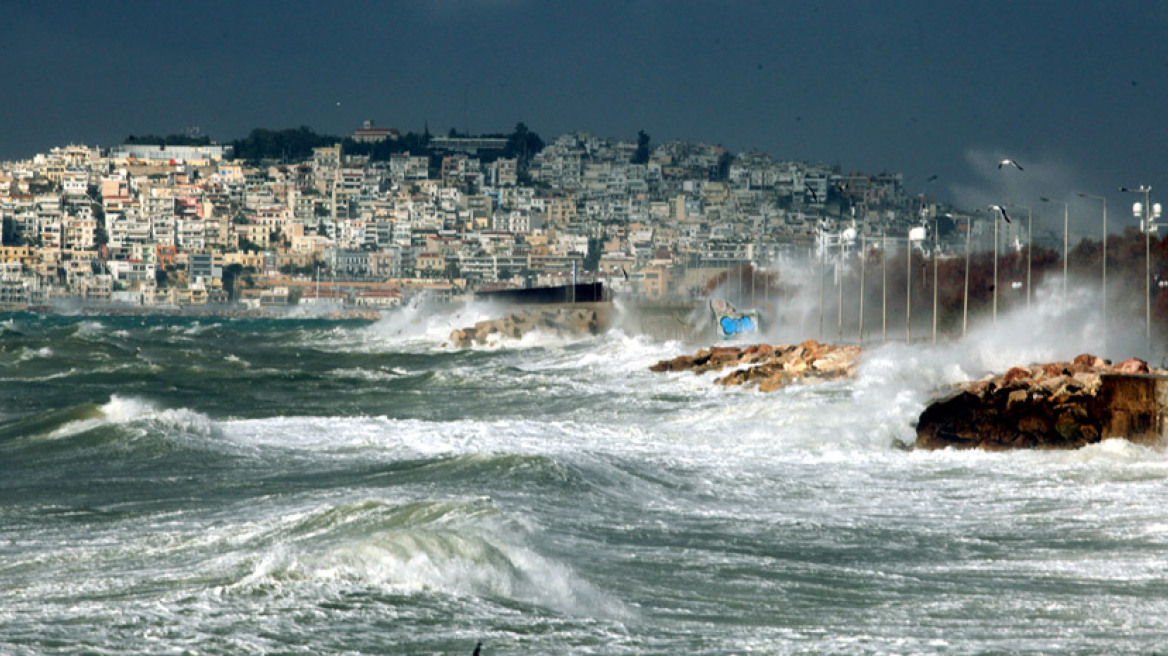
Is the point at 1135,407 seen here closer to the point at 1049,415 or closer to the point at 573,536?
Answer: the point at 1049,415

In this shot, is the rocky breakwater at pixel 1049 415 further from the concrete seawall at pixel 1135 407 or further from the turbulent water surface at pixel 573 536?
the turbulent water surface at pixel 573 536

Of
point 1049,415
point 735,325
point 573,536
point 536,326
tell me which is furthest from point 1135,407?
point 536,326

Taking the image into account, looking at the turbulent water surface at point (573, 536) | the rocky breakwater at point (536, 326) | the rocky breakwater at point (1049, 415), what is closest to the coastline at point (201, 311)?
the rocky breakwater at point (536, 326)

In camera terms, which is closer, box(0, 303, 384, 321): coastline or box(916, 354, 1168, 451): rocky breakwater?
box(916, 354, 1168, 451): rocky breakwater

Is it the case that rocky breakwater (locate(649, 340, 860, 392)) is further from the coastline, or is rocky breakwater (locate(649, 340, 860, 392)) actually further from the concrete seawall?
the coastline

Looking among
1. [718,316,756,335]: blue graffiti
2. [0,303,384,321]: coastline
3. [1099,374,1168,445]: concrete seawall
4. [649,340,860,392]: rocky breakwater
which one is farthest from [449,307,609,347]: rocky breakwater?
[0,303,384,321]: coastline
